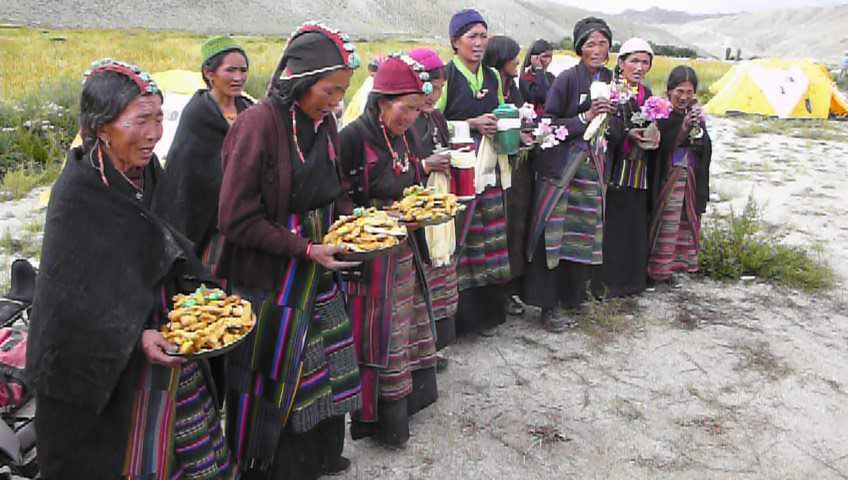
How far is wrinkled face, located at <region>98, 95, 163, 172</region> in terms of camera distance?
2176mm

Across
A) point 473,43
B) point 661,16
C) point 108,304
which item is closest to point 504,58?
point 473,43

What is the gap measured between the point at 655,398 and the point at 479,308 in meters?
1.25

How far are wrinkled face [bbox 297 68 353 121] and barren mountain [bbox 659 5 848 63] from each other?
7131 cm

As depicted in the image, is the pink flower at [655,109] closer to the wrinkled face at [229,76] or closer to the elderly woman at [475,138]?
the elderly woman at [475,138]

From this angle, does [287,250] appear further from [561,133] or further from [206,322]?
[561,133]

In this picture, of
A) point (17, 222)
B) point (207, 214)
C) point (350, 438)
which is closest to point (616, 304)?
point (350, 438)

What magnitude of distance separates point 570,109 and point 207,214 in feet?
7.70

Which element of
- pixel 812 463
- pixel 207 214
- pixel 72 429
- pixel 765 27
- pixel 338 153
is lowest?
pixel 812 463

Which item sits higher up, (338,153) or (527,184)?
(338,153)

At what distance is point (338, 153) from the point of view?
2902mm

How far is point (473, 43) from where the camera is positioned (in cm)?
420

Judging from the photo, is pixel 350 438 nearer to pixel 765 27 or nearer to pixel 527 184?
pixel 527 184

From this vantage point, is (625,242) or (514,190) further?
(625,242)

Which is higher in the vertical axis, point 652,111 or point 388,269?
point 652,111
